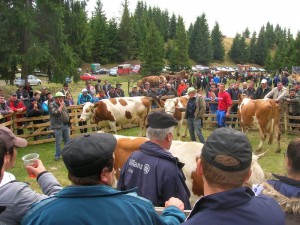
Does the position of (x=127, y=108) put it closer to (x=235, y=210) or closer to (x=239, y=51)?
(x=235, y=210)

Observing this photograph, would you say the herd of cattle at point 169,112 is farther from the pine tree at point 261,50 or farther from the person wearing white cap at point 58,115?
the pine tree at point 261,50

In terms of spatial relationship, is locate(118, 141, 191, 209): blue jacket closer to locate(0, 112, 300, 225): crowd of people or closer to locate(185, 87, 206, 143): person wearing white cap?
locate(0, 112, 300, 225): crowd of people

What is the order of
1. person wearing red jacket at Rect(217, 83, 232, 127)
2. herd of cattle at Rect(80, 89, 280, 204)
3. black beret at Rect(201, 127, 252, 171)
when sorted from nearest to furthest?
black beret at Rect(201, 127, 252, 171) < herd of cattle at Rect(80, 89, 280, 204) < person wearing red jacket at Rect(217, 83, 232, 127)

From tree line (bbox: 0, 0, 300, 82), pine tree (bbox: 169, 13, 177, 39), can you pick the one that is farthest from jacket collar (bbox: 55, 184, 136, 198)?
pine tree (bbox: 169, 13, 177, 39)

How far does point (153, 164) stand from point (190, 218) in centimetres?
143

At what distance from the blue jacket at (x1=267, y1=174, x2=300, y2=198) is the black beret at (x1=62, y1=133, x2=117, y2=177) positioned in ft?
4.00

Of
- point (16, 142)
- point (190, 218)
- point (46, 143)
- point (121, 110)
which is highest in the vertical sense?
point (16, 142)

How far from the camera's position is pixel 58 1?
21016 mm

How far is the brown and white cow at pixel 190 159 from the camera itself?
501 cm

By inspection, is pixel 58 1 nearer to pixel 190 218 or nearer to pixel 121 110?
pixel 121 110

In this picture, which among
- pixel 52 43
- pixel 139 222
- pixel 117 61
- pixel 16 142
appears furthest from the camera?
pixel 117 61

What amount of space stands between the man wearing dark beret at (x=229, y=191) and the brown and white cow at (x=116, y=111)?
10678 mm

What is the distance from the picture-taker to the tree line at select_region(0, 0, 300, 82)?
64.3 ft

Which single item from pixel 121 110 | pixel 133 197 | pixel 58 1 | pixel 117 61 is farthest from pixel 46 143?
pixel 117 61
